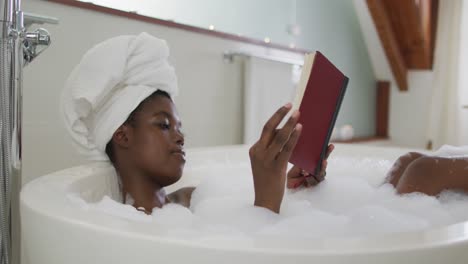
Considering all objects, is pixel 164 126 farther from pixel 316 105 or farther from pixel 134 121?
pixel 316 105

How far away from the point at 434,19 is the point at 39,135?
Result: 335cm

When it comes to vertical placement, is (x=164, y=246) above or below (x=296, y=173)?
above

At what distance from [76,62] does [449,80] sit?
314 cm

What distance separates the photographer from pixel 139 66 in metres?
1.15

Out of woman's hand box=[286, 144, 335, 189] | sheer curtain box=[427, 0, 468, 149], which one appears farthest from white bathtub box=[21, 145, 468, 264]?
sheer curtain box=[427, 0, 468, 149]

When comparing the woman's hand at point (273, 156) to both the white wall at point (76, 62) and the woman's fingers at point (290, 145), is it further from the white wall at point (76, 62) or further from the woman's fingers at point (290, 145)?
the white wall at point (76, 62)

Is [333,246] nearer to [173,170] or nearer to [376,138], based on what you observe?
[173,170]

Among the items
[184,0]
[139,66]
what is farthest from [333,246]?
[184,0]

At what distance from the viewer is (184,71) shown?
2.12m

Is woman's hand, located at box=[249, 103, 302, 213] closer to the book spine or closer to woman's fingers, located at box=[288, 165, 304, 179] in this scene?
the book spine

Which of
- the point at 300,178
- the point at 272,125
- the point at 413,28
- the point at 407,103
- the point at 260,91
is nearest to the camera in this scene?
the point at 272,125

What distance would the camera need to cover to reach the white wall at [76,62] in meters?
1.48

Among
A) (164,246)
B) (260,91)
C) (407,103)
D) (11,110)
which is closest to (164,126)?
(11,110)

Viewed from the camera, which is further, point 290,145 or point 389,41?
point 389,41
